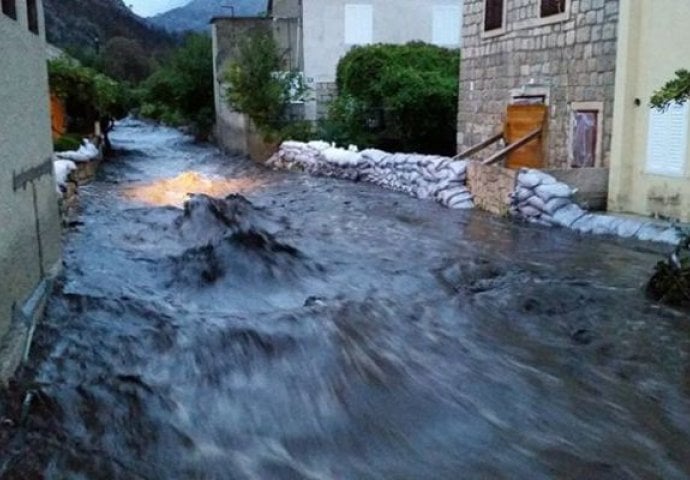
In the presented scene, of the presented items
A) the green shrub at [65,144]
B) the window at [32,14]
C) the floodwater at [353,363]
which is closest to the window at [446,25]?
the green shrub at [65,144]

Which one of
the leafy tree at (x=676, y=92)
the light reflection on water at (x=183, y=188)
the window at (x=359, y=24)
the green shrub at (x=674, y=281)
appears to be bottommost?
the light reflection on water at (x=183, y=188)

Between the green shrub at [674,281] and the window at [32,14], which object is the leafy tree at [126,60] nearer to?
the window at [32,14]

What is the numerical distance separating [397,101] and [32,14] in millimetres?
13362

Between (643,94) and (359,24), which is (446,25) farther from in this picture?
(643,94)

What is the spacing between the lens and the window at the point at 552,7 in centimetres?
1310

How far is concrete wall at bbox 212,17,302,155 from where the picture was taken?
81.0 feet

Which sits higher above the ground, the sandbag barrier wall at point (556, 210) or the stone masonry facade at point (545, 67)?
the stone masonry facade at point (545, 67)

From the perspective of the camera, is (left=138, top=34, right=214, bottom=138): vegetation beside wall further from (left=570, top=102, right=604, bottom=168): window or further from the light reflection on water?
(left=570, top=102, right=604, bottom=168): window

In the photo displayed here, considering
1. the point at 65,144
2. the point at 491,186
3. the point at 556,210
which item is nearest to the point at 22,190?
the point at 556,210

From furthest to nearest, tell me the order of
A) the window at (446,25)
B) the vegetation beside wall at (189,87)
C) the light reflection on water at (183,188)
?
the vegetation beside wall at (189,87), the window at (446,25), the light reflection on water at (183,188)

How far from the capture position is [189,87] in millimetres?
30844

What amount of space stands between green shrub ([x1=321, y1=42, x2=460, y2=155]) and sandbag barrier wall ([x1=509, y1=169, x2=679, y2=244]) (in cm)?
845

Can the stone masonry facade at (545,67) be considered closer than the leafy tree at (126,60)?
Yes

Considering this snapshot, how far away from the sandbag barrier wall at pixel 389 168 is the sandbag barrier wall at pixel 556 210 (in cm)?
168
